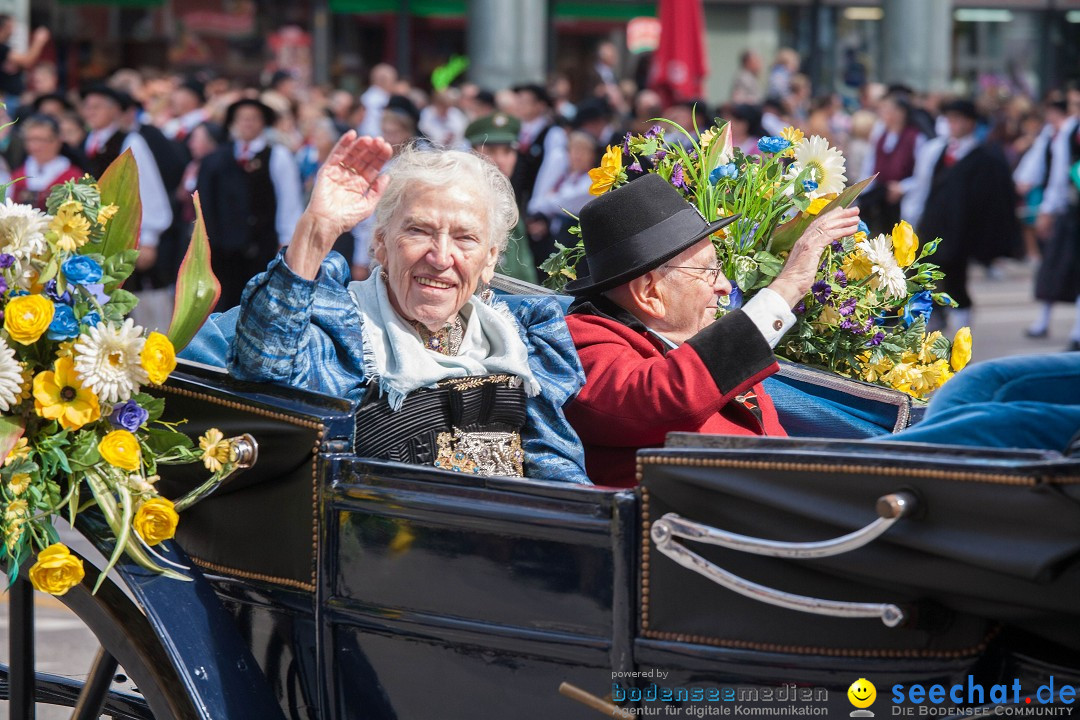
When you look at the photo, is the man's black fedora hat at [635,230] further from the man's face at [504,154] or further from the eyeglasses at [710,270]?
the man's face at [504,154]

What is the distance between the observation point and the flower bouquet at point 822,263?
11.0 feet

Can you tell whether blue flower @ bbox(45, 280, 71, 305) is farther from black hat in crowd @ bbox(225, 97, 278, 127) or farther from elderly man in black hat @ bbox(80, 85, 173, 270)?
black hat in crowd @ bbox(225, 97, 278, 127)

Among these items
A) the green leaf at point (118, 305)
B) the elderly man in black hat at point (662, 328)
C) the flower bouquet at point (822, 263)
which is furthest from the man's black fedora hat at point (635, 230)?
the green leaf at point (118, 305)

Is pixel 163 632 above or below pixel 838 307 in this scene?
below

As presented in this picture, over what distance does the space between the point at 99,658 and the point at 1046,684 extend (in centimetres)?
158

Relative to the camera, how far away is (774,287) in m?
2.71

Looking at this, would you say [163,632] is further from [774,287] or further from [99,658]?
[774,287]

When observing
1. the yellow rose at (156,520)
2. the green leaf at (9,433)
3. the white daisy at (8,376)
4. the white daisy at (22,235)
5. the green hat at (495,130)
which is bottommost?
the yellow rose at (156,520)

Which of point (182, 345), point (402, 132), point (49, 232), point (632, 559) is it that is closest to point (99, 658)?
point (182, 345)

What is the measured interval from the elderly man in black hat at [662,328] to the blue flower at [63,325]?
968 mm

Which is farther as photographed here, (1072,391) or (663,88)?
(663,88)

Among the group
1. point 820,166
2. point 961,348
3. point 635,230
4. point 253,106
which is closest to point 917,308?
point 961,348

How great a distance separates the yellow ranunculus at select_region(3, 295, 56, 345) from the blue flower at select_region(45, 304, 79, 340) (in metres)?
0.03

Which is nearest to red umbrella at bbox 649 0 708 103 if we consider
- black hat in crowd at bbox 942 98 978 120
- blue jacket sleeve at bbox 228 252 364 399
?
black hat in crowd at bbox 942 98 978 120
